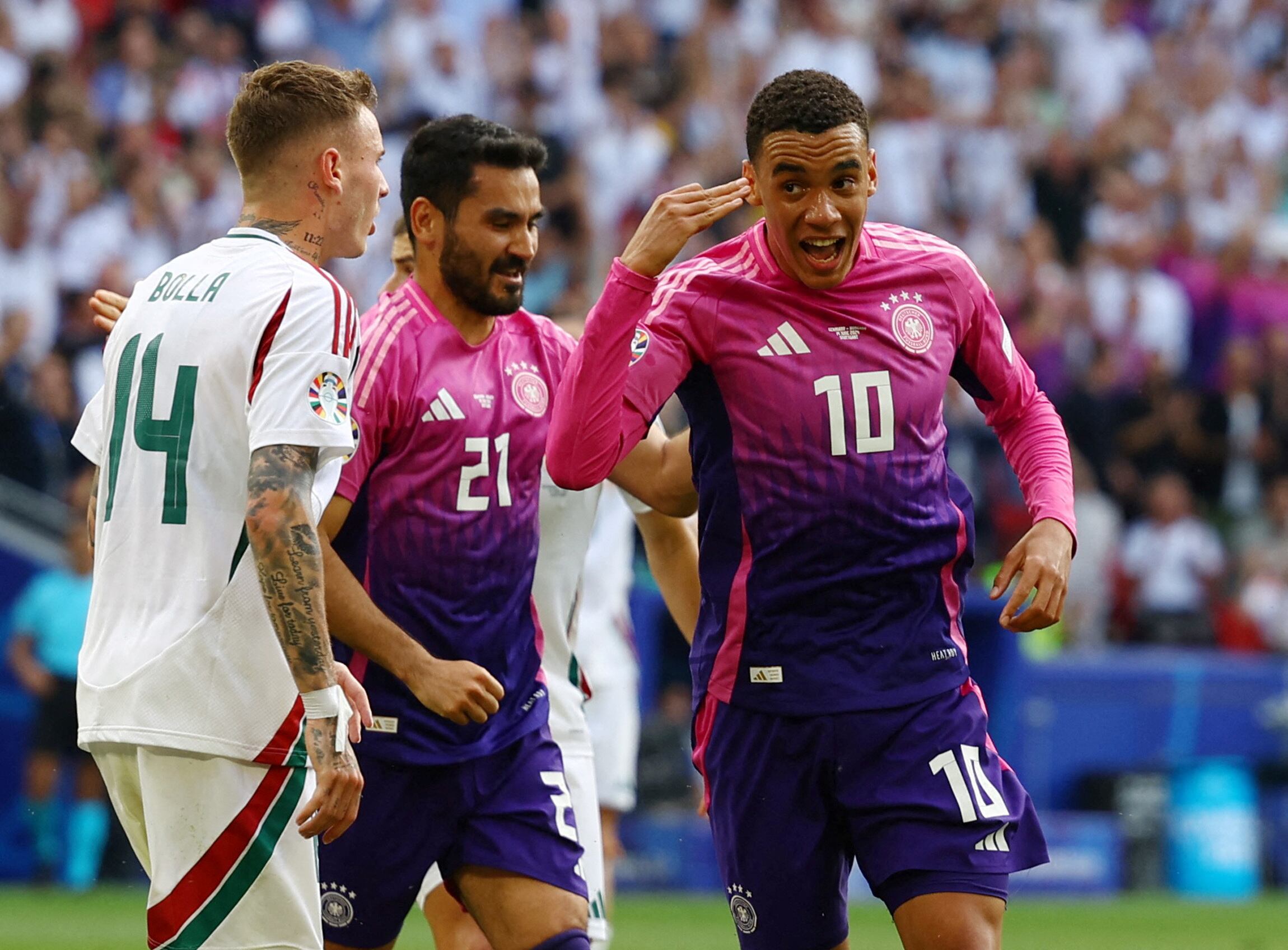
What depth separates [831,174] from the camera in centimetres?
478

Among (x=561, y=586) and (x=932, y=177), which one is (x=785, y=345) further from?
(x=932, y=177)

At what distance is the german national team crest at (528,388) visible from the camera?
5551 millimetres

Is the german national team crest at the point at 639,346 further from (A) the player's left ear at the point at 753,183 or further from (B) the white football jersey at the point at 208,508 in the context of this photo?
(B) the white football jersey at the point at 208,508

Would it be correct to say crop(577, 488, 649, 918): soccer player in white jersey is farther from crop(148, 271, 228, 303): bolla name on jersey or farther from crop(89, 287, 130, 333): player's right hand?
crop(148, 271, 228, 303): bolla name on jersey

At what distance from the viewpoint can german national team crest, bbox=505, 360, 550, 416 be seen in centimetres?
555

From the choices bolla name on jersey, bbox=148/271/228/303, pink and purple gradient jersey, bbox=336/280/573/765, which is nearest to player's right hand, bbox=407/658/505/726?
pink and purple gradient jersey, bbox=336/280/573/765

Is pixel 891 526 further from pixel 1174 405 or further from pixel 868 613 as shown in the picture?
pixel 1174 405

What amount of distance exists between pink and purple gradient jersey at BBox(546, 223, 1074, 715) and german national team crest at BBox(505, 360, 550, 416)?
670 millimetres

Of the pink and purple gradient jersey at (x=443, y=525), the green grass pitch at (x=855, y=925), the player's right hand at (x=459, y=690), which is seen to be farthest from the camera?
the green grass pitch at (x=855, y=925)

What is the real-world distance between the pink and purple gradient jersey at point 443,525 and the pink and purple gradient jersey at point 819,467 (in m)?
0.67

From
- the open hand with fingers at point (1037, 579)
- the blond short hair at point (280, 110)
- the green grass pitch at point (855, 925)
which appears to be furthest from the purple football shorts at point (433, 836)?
the green grass pitch at point (855, 925)

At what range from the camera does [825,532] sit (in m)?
4.81

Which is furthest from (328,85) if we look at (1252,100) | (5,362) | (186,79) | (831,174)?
(1252,100)

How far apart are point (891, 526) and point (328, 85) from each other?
1.71m
